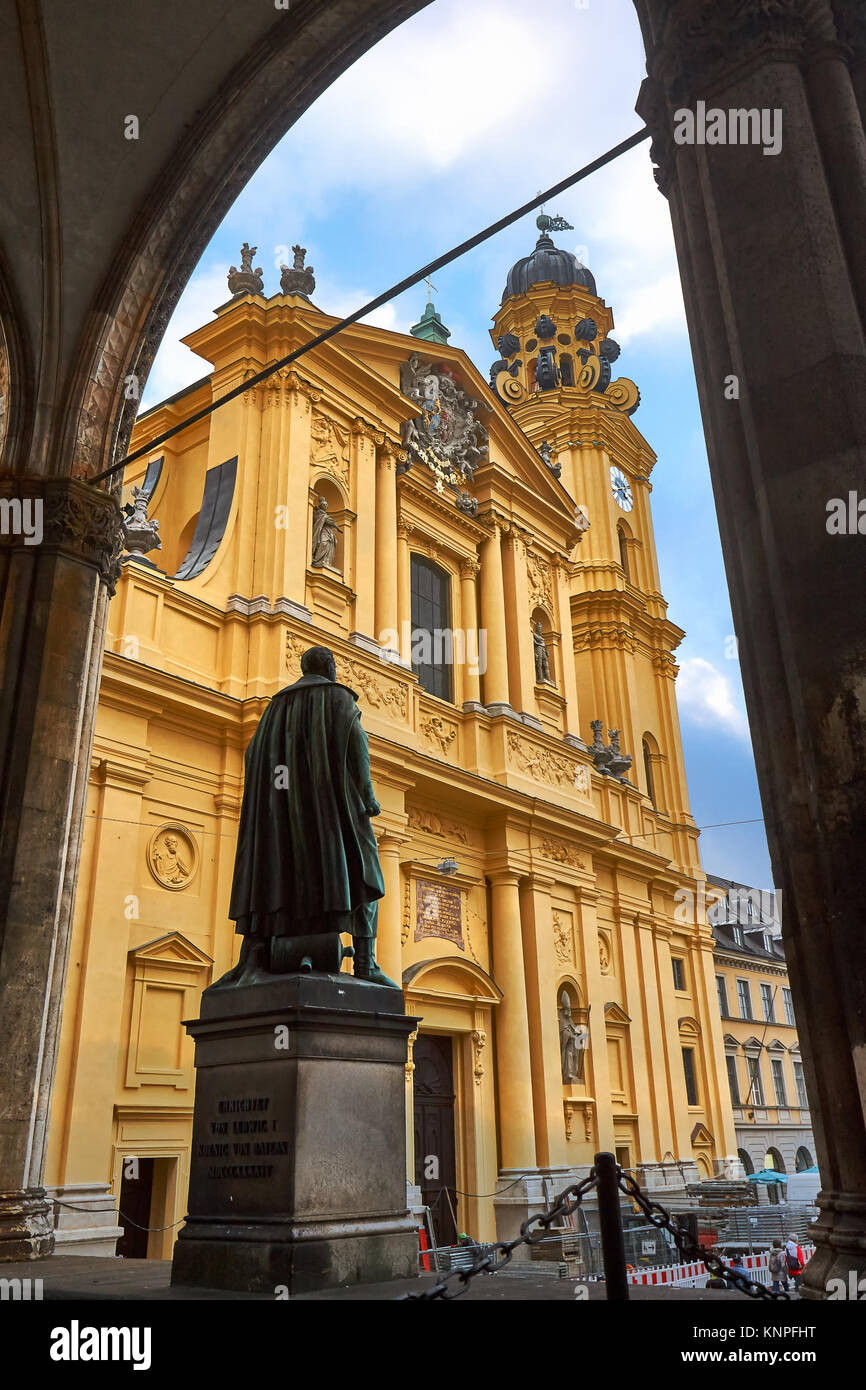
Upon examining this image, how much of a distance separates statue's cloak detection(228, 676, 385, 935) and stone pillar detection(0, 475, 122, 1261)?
2116mm

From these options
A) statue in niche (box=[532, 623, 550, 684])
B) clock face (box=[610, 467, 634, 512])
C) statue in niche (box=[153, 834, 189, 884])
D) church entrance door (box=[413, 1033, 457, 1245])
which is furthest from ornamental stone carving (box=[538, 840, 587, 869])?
clock face (box=[610, 467, 634, 512])

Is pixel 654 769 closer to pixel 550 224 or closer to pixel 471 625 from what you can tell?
pixel 471 625

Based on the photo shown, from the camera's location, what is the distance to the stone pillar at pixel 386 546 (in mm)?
17688

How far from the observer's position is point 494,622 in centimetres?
2064

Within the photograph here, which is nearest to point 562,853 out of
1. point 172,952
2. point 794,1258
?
point 794,1258

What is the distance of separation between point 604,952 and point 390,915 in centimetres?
750

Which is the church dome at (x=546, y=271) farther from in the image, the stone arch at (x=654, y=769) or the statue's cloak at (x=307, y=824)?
the statue's cloak at (x=307, y=824)

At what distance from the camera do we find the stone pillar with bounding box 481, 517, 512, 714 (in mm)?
19797

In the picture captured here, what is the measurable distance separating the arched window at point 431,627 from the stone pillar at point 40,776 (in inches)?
436

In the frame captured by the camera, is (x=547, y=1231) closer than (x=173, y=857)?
Yes

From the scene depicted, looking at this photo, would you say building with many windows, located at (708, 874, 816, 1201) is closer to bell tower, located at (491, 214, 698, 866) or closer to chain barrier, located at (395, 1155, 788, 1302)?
bell tower, located at (491, 214, 698, 866)

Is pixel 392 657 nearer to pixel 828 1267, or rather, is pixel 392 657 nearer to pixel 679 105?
pixel 679 105

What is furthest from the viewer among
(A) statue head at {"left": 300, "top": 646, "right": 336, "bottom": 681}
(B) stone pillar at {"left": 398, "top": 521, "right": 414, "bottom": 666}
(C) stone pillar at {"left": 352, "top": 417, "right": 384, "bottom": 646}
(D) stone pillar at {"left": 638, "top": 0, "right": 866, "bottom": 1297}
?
(B) stone pillar at {"left": 398, "top": 521, "right": 414, "bottom": 666}

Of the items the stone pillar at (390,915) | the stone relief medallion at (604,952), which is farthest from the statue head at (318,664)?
the stone relief medallion at (604,952)
